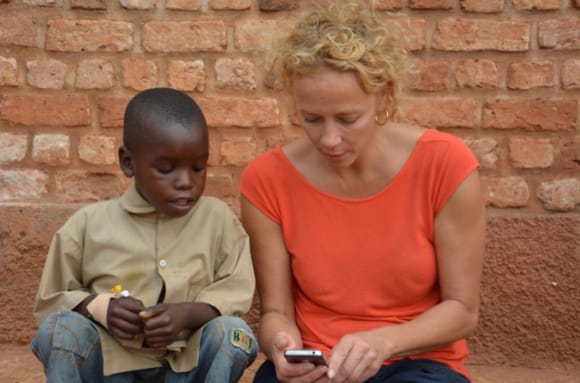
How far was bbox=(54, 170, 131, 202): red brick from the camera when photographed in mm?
4047

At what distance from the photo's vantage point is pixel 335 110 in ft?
8.94

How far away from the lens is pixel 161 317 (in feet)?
9.03

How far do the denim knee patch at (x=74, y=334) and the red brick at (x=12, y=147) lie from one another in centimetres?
143

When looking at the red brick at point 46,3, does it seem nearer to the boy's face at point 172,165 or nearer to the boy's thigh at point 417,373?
the boy's face at point 172,165

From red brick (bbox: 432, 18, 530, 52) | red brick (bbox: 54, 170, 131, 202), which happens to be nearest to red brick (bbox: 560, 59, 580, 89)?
red brick (bbox: 432, 18, 530, 52)

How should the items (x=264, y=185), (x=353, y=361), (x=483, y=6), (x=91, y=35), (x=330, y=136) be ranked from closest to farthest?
(x=353, y=361) → (x=330, y=136) → (x=264, y=185) → (x=483, y=6) → (x=91, y=35)

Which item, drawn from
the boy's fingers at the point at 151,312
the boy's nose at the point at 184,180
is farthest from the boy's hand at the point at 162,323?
the boy's nose at the point at 184,180

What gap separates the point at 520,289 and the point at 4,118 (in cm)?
232

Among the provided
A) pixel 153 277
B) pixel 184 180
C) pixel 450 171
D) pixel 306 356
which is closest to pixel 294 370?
pixel 306 356

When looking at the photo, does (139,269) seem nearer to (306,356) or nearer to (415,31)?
(306,356)

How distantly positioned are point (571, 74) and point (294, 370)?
1967mm

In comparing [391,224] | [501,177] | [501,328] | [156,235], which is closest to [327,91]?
[391,224]

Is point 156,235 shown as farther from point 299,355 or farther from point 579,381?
point 579,381

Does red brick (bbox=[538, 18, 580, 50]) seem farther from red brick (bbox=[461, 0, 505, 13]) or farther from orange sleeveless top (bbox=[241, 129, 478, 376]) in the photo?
orange sleeveless top (bbox=[241, 129, 478, 376])
